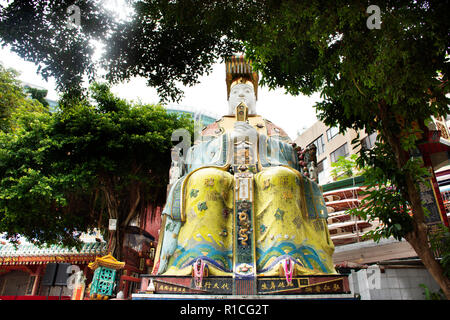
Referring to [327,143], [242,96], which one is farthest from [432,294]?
[327,143]

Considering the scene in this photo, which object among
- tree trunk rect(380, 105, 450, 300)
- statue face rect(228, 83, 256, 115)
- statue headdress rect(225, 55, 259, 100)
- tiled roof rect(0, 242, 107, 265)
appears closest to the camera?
tree trunk rect(380, 105, 450, 300)

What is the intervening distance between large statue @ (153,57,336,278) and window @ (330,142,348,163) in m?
10.9

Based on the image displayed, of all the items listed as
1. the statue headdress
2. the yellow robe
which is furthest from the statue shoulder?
the yellow robe

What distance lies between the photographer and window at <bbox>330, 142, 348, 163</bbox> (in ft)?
56.1

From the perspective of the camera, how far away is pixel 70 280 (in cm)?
996

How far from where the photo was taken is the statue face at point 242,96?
9.09 m

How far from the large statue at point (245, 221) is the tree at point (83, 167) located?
4.13m

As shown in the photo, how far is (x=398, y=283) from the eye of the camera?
654 cm

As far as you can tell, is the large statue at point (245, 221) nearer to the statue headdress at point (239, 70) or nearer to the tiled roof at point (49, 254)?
the statue headdress at point (239, 70)

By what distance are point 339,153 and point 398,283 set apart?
1172cm

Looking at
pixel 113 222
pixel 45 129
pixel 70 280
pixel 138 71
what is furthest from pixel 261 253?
pixel 45 129

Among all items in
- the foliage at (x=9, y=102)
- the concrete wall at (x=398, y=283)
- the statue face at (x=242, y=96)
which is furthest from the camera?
the foliage at (x=9, y=102)

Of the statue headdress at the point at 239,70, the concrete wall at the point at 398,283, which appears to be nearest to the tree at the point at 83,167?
the statue headdress at the point at 239,70

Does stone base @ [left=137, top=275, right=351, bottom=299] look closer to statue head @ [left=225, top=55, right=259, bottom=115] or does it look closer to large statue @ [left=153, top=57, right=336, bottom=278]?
large statue @ [left=153, top=57, right=336, bottom=278]
